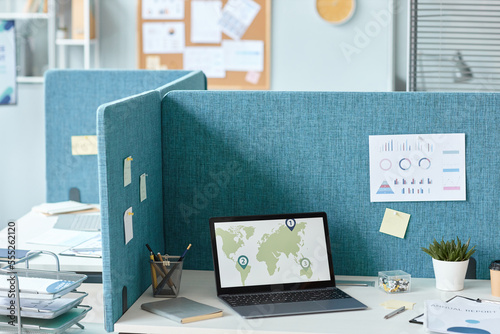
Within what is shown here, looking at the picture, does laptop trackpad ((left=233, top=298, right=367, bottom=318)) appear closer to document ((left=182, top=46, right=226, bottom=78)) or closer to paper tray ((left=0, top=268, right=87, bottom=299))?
paper tray ((left=0, top=268, right=87, bottom=299))

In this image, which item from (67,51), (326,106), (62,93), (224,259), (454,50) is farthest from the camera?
(67,51)

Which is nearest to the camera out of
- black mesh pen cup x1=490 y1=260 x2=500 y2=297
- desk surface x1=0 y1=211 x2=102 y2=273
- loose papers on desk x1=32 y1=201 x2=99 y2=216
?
black mesh pen cup x1=490 y1=260 x2=500 y2=297

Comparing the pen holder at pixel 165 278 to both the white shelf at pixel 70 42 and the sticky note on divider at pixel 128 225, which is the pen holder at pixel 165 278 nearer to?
the sticky note on divider at pixel 128 225

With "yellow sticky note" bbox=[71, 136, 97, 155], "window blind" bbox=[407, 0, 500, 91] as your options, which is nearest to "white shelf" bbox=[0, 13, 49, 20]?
"yellow sticky note" bbox=[71, 136, 97, 155]

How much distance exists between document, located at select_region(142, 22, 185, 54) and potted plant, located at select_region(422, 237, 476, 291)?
2.74m

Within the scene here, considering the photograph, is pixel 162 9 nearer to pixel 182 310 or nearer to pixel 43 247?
pixel 43 247

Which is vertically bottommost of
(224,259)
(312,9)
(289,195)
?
(224,259)

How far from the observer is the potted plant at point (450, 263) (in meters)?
1.63

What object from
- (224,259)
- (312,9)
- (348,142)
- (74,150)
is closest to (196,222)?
(224,259)

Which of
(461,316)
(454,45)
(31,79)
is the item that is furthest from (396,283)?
(31,79)

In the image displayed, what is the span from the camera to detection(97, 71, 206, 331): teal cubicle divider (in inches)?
56.2

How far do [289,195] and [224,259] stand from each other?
0.94 feet

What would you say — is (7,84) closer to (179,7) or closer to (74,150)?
(179,7)

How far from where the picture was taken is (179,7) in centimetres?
400
